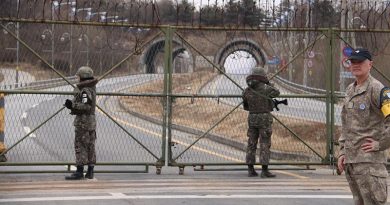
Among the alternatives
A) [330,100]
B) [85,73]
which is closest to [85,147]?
[85,73]

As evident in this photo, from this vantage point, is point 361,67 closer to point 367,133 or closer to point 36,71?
point 367,133

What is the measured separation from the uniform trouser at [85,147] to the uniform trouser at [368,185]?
18.1 ft

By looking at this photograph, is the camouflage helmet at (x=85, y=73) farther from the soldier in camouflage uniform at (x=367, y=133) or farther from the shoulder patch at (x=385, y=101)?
the shoulder patch at (x=385, y=101)

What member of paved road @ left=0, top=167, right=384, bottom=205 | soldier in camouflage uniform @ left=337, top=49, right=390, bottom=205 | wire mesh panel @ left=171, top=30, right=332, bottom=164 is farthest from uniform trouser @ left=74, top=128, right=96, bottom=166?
soldier in camouflage uniform @ left=337, top=49, right=390, bottom=205

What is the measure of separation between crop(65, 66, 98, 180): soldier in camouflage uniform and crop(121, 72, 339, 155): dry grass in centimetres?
154

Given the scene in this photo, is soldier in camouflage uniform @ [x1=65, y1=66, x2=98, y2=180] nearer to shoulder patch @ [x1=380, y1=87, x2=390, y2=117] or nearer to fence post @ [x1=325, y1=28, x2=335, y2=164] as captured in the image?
fence post @ [x1=325, y1=28, x2=335, y2=164]

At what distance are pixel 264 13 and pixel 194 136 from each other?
6.15 m

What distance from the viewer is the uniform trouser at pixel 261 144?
442 inches

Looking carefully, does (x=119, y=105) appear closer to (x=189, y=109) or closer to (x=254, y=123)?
(x=189, y=109)

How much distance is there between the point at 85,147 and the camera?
1065 centimetres

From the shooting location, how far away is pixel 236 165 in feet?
38.4

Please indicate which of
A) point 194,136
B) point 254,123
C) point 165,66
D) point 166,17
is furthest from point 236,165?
point 194,136

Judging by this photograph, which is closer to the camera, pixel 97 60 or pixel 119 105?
pixel 97 60

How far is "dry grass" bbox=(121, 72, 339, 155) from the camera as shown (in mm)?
12273
